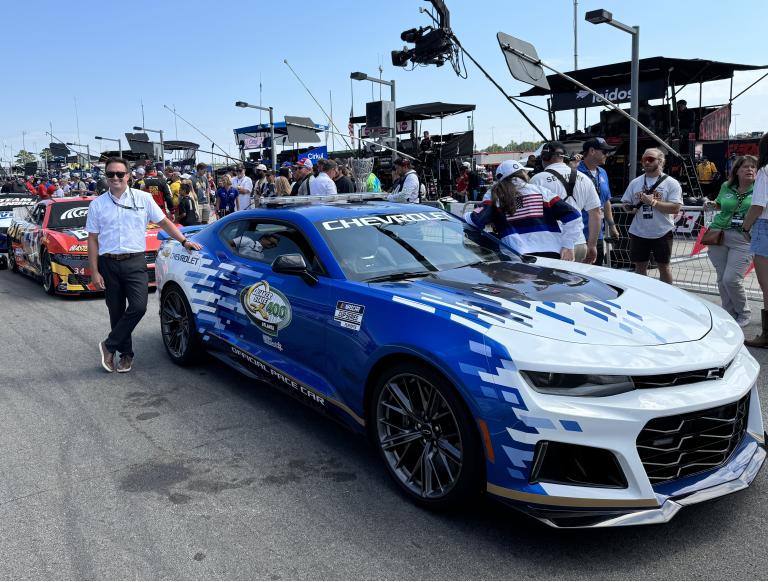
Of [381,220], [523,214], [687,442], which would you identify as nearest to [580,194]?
[523,214]

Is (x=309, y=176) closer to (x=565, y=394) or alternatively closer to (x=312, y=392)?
(x=312, y=392)

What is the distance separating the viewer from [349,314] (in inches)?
138

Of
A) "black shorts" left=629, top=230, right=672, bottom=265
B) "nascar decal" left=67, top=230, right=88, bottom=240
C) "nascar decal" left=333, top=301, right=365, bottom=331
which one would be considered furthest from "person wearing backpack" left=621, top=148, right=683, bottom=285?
"nascar decal" left=67, top=230, right=88, bottom=240

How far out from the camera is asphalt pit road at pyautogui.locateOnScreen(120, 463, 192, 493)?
3449mm

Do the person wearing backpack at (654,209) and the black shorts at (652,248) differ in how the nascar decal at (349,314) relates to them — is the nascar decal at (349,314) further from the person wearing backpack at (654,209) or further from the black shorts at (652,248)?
the black shorts at (652,248)

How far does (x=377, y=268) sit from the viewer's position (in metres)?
3.84

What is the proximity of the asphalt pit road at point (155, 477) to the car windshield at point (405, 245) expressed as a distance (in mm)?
1460

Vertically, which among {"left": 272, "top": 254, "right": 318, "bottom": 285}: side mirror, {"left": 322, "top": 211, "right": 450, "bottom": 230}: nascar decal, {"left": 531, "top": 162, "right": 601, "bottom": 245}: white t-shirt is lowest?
{"left": 272, "top": 254, "right": 318, "bottom": 285}: side mirror

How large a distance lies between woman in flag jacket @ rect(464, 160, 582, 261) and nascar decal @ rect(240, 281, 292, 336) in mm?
1741

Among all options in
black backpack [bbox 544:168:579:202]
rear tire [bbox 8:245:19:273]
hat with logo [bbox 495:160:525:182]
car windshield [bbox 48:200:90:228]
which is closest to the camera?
hat with logo [bbox 495:160:525:182]

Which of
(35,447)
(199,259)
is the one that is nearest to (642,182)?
(199,259)

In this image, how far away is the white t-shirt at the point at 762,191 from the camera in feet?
17.7

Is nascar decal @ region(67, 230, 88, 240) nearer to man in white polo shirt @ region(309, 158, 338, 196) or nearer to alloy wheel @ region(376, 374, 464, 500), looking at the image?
man in white polo shirt @ region(309, 158, 338, 196)

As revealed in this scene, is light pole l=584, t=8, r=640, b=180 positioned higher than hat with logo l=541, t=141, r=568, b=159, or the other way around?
light pole l=584, t=8, r=640, b=180
